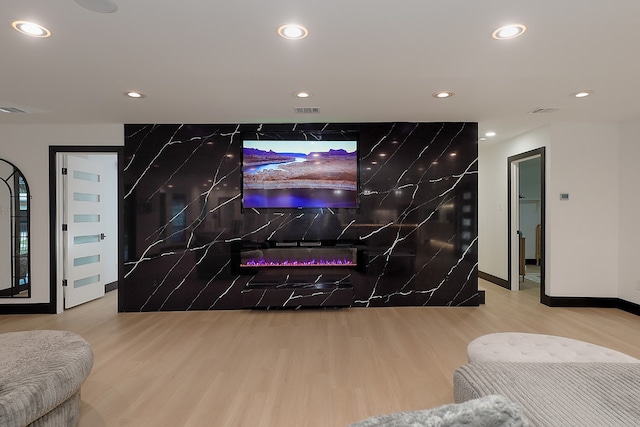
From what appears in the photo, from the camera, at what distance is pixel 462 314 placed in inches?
167

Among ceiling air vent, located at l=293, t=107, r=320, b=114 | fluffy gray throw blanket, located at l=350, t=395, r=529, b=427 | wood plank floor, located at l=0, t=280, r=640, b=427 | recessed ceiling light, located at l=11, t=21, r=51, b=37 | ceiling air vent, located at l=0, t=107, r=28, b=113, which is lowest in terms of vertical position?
wood plank floor, located at l=0, t=280, r=640, b=427

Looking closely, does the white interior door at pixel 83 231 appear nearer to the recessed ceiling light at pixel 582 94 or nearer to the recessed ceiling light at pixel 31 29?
the recessed ceiling light at pixel 31 29

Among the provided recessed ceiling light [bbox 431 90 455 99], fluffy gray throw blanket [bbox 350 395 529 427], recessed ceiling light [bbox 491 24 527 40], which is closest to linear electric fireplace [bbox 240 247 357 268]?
recessed ceiling light [bbox 431 90 455 99]

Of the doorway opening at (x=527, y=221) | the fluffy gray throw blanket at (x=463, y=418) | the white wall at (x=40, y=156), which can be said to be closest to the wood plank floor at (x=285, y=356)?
the white wall at (x=40, y=156)

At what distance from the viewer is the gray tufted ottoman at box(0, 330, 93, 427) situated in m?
1.58

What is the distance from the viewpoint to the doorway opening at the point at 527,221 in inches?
189

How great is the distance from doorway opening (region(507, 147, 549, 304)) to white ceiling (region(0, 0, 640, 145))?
1363mm

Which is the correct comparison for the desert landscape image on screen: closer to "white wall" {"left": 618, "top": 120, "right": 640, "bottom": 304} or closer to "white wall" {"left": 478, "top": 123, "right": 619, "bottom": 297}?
"white wall" {"left": 478, "top": 123, "right": 619, "bottom": 297}

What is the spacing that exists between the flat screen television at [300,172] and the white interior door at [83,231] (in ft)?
8.01

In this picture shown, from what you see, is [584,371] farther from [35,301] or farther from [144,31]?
[35,301]

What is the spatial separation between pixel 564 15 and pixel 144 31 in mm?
2587

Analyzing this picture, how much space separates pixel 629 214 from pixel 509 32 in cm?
372

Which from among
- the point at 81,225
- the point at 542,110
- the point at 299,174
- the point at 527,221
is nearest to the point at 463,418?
the point at 299,174

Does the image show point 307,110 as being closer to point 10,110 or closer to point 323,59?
point 323,59
